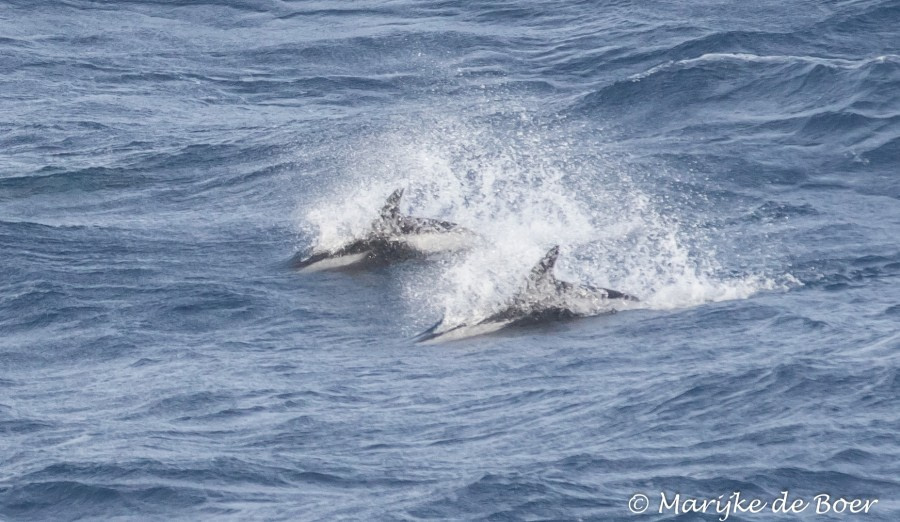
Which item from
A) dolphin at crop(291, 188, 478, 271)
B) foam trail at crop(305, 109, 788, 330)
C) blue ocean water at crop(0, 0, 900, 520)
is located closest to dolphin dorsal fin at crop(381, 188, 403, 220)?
dolphin at crop(291, 188, 478, 271)

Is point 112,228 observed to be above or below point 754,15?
below

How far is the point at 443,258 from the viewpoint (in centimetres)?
2794

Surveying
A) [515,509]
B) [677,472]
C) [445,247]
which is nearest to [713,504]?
[677,472]

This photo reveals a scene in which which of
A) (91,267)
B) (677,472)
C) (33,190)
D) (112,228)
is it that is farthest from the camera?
(33,190)

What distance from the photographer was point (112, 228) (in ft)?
98.7

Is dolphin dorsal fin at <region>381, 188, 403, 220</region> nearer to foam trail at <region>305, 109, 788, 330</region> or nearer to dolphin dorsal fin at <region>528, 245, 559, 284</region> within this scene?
foam trail at <region>305, 109, 788, 330</region>

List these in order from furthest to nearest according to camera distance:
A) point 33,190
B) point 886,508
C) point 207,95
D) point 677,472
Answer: point 207,95
point 33,190
point 677,472
point 886,508

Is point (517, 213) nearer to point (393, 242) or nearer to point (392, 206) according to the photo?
point (392, 206)

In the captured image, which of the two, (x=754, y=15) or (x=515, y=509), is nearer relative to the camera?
(x=515, y=509)

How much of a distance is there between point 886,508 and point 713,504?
5.36 feet

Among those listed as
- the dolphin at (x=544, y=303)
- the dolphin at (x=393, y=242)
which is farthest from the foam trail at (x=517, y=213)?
the dolphin at (x=393, y=242)

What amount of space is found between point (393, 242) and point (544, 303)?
4.67 m

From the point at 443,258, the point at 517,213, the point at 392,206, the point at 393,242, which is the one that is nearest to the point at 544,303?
the point at 443,258

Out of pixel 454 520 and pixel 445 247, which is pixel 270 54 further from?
pixel 454 520
